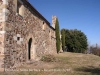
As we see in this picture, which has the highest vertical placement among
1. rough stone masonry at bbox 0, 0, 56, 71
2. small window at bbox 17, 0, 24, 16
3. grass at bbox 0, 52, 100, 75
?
small window at bbox 17, 0, 24, 16

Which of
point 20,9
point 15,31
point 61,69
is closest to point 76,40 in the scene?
point 20,9

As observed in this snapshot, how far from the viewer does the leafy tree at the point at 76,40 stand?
29.4m

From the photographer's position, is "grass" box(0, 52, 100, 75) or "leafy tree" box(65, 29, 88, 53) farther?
"leafy tree" box(65, 29, 88, 53)

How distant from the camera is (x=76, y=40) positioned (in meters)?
29.3

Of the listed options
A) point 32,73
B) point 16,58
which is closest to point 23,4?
point 16,58

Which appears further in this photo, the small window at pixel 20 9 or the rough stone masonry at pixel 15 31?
the small window at pixel 20 9

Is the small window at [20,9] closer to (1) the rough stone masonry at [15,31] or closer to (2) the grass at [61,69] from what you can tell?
(1) the rough stone masonry at [15,31]

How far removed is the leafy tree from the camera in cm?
2938

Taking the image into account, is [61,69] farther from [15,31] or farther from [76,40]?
[76,40]

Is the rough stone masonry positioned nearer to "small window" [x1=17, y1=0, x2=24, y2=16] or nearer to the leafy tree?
"small window" [x1=17, y1=0, x2=24, y2=16]

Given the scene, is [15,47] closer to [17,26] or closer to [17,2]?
[17,26]

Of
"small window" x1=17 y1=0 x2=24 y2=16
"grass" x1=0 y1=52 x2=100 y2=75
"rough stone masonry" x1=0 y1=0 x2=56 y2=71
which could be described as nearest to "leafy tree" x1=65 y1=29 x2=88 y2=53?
"rough stone masonry" x1=0 y1=0 x2=56 y2=71

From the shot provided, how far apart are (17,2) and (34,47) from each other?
4334 millimetres

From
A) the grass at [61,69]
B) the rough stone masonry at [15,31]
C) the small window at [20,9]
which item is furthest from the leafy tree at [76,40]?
the small window at [20,9]
